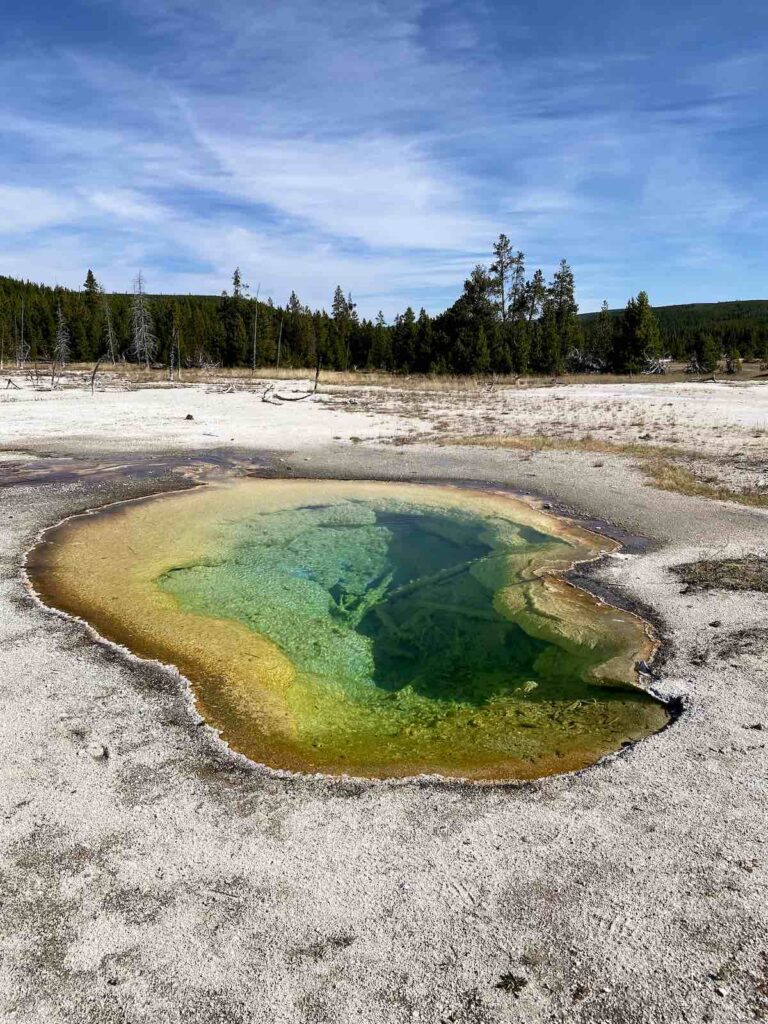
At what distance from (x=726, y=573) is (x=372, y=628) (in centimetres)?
429

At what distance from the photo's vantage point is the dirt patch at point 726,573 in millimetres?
7805

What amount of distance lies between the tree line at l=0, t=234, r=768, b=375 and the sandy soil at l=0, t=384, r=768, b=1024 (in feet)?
109

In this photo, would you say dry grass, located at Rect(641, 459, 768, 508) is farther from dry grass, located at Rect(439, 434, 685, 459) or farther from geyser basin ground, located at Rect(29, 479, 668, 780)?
geyser basin ground, located at Rect(29, 479, 668, 780)

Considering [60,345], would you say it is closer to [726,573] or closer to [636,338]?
[636,338]

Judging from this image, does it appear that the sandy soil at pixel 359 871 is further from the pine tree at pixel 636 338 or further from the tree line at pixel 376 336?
the pine tree at pixel 636 338

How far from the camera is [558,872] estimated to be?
3680 millimetres

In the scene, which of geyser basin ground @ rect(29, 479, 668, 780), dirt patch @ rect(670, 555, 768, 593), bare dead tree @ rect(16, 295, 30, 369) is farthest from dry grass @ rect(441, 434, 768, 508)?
bare dead tree @ rect(16, 295, 30, 369)

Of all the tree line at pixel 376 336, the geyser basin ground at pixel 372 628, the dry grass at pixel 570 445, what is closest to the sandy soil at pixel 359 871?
the geyser basin ground at pixel 372 628

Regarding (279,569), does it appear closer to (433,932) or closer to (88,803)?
(88,803)

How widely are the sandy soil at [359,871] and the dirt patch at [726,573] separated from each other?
3.78ft

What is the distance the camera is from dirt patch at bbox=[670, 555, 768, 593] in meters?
7.80

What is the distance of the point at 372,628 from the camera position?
7.48 m

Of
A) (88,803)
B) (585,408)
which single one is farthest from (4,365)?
(88,803)

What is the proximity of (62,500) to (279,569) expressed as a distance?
17.6ft
